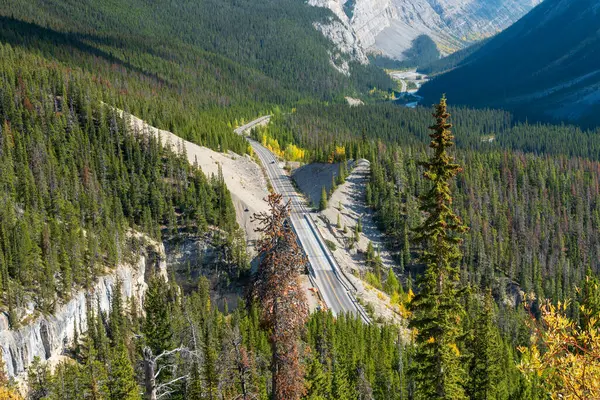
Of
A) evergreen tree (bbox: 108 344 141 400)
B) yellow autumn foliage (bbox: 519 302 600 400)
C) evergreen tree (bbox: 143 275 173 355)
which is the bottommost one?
evergreen tree (bbox: 108 344 141 400)

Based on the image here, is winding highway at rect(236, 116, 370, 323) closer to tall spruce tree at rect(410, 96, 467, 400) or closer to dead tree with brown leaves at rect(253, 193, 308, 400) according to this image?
tall spruce tree at rect(410, 96, 467, 400)

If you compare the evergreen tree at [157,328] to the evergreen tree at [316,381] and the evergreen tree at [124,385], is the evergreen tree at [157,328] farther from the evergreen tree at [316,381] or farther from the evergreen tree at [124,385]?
the evergreen tree at [316,381]

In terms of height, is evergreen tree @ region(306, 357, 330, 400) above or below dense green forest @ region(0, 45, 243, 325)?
below

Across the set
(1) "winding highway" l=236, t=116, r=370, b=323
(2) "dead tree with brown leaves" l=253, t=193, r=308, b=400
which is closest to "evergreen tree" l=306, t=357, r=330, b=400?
(1) "winding highway" l=236, t=116, r=370, b=323

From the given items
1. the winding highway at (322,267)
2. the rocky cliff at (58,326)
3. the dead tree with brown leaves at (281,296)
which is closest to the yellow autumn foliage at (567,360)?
the dead tree with brown leaves at (281,296)

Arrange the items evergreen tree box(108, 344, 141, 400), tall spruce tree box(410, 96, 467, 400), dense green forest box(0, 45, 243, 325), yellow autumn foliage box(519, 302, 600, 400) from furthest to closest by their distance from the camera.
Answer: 1. dense green forest box(0, 45, 243, 325)
2. evergreen tree box(108, 344, 141, 400)
3. tall spruce tree box(410, 96, 467, 400)
4. yellow autumn foliage box(519, 302, 600, 400)
